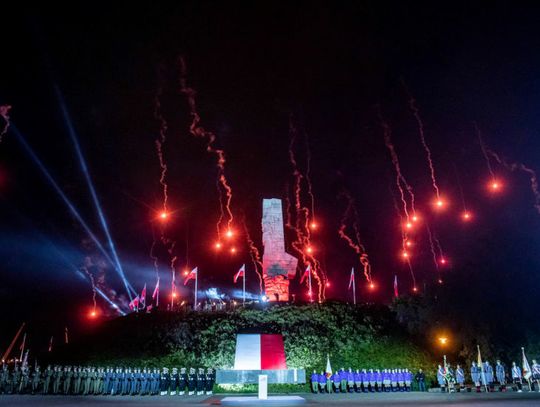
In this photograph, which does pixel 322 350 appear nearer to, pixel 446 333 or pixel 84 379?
pixel 446 333

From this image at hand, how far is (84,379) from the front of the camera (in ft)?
73.5

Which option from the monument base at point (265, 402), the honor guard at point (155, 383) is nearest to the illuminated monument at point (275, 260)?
the honor guard at point (155, 383)

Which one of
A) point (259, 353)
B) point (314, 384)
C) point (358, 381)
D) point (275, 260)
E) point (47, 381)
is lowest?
point (314, 384)

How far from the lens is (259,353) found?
78.0ft

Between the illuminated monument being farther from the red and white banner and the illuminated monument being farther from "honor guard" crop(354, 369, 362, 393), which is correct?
"honor guard" crop(354, 369, 362, 393)

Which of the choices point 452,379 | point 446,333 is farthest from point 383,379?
point 446,333

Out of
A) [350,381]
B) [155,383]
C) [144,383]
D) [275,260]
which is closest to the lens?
[144,383]

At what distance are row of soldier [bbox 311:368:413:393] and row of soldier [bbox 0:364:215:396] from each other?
5.47 m

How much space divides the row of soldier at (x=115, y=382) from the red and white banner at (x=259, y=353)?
182cm

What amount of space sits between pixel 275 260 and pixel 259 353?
17622 millimetres

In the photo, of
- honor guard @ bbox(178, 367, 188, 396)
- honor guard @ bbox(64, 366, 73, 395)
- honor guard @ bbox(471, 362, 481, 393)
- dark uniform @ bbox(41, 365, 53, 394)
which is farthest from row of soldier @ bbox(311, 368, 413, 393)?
dark uniform @ bbox(41, 365, 53, 394)

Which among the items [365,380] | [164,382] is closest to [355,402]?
[365,380]

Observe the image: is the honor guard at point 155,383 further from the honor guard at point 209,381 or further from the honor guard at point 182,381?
the honor guard at point 209,381

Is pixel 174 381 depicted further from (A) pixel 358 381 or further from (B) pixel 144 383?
(A) pixel 358 381
